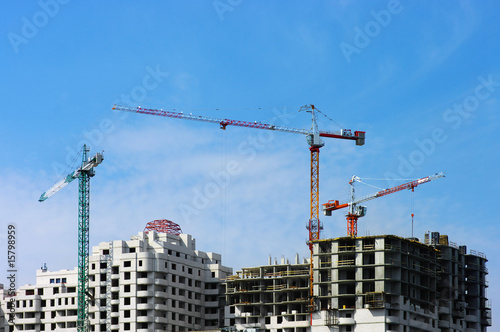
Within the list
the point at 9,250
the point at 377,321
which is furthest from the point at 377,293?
the point at 9,250

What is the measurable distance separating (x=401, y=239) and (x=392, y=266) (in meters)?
5.75

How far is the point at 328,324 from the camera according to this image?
7859 inches

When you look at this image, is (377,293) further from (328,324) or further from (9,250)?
(9,250)

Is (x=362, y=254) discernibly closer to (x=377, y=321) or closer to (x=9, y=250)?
(x=377, y=321)

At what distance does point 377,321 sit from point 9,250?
6973 centimetres

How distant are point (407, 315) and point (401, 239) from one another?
571 inches

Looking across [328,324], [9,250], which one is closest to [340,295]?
[328,324]

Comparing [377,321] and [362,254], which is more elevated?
[362,254]

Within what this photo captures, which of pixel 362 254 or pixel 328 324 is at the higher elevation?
pixel 362 254

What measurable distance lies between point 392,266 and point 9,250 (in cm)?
7168

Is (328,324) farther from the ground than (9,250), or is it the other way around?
(9,250)

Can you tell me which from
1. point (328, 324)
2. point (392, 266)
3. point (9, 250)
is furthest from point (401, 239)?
point (9, 250)

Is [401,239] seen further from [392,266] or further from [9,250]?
[9,250]

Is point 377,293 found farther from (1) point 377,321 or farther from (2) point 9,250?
(2) point 9,250
